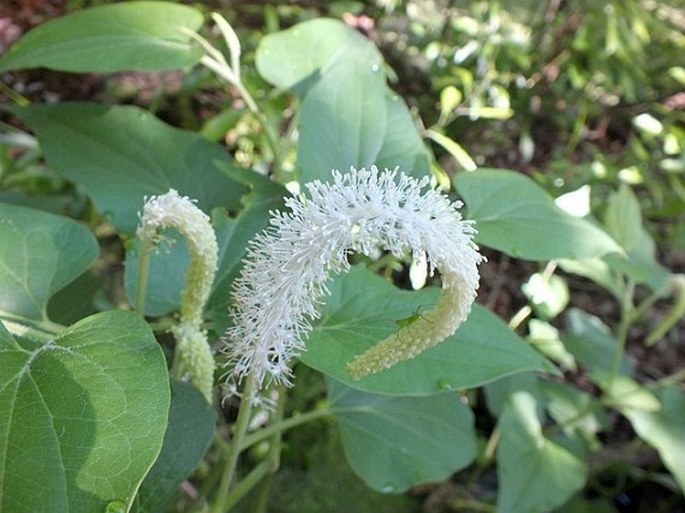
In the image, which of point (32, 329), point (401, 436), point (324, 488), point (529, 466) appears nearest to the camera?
point (32, 329)

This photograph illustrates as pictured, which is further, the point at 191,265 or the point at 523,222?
the point at 523,222

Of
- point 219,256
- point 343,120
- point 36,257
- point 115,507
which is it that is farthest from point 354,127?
point 115,507

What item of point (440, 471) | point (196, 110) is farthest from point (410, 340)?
point (196, 110)

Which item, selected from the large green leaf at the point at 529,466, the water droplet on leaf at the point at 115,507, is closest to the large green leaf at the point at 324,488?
the large green leaf at the point at 529,466

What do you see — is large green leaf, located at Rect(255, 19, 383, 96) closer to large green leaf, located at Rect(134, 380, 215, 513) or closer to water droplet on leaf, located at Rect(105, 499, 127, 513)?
large green leaf, located at Rect(134, 380, 215, 513)

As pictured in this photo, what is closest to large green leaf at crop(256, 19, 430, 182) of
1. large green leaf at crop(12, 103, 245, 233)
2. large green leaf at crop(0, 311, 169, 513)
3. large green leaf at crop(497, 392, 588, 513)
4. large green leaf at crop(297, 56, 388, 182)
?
large green leaf at crop(297, 56, 388, 182)

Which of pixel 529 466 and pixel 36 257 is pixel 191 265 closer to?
pixel 36 257
